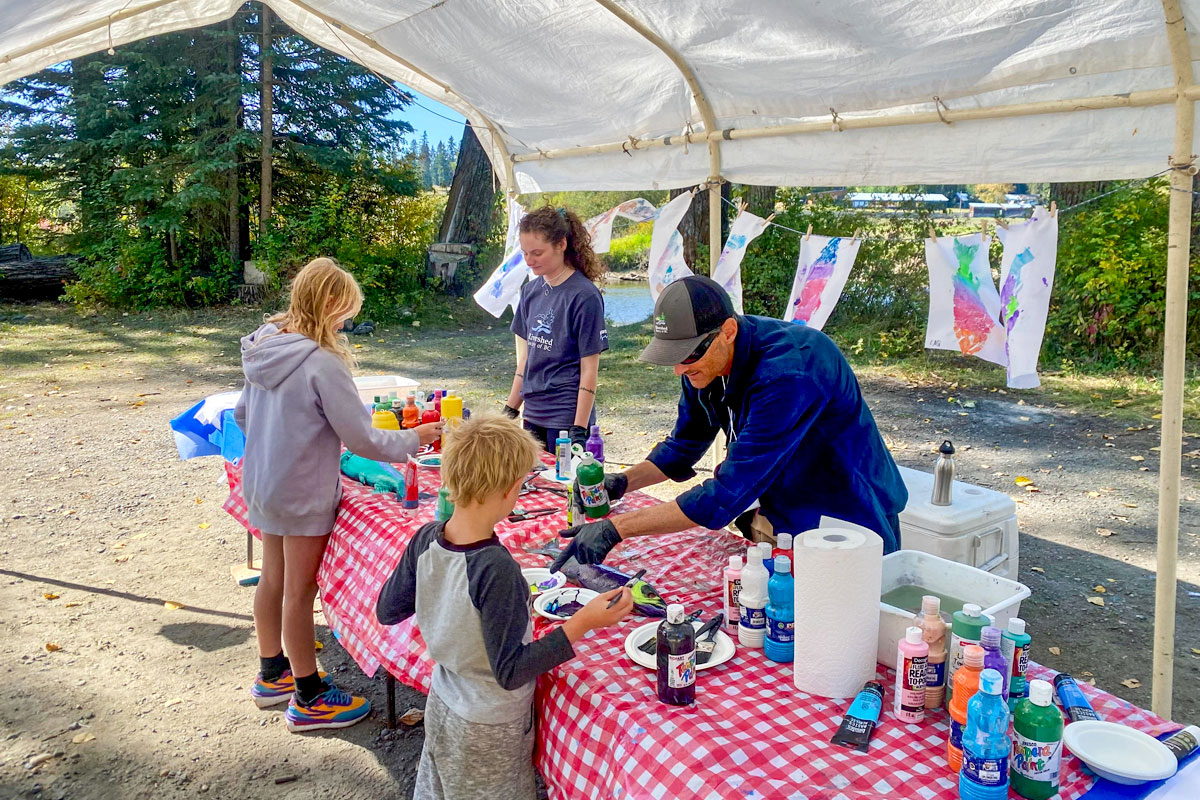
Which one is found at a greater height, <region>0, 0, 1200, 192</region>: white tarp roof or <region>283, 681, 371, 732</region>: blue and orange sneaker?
<region>0, 0, 1200, 192</region>: white tarp roof

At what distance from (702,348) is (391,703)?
1982mm

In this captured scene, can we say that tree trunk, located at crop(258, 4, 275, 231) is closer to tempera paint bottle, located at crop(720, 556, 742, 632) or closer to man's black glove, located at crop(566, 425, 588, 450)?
man's black glove, located at crop(566, 425, 588, 450)

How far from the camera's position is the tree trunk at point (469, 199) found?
15.1 m

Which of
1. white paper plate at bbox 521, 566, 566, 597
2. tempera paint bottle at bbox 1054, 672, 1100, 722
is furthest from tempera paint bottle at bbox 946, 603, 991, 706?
white paper plate at bbox 521, 566, 566, 597

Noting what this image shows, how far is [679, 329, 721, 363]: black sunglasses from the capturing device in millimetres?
2512

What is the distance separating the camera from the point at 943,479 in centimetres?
394

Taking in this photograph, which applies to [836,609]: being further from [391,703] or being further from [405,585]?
[391,703]

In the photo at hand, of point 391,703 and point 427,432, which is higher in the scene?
point 427,432

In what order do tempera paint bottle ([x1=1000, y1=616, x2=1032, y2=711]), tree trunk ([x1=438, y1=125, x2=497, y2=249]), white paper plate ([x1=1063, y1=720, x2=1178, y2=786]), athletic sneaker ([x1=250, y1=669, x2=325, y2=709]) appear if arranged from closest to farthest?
white paper plate ([x1=1063, y1=720, x2=1178, y2=786]), tempera paint bottle ([x1=1000, y1=616, x2=1032, y2=711]), athletic sneaker ([x1=250, y1=669, x2=325, y2=709]), tree trunk ([x1=438, y1=125, x2=497, y2=249])

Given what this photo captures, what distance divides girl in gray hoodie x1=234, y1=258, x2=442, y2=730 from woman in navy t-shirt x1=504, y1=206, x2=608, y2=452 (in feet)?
3.25

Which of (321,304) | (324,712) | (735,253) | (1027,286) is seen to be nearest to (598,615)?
(321,304)

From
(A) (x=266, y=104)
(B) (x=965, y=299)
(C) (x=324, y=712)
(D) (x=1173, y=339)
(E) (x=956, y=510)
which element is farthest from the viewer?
(A) (x=266, y=104)

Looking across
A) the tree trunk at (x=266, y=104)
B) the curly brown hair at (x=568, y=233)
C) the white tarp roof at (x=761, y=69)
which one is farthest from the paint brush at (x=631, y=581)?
the tree trunk at (x=266, y=104)

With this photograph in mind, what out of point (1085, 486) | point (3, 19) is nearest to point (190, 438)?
point (3, 19)
